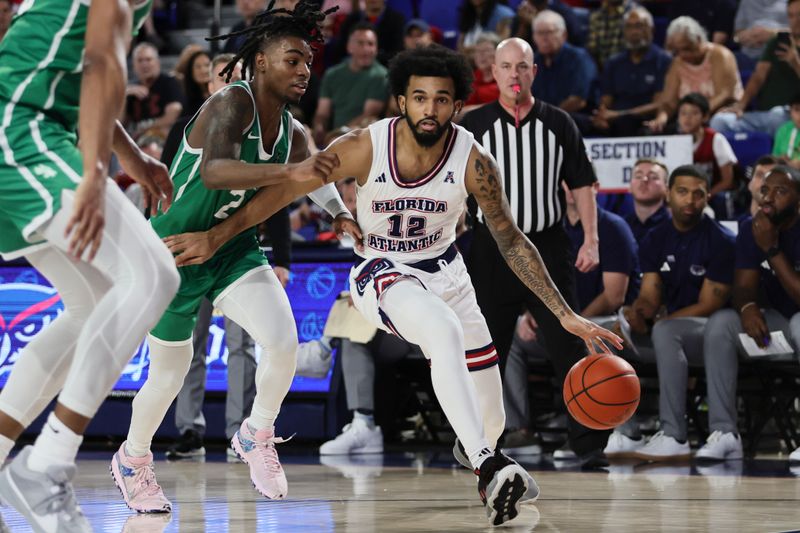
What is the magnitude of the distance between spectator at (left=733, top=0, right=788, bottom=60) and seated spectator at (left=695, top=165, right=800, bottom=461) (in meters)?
3.51

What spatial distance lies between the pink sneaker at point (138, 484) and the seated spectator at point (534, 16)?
7.09m

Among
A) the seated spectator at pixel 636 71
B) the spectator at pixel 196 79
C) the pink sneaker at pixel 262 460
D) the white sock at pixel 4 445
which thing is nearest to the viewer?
the white sock at pixel 4 445

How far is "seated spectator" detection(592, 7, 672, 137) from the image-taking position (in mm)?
10383

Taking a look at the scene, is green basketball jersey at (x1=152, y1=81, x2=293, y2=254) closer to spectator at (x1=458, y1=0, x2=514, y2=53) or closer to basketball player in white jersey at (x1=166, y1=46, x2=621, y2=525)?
basketball player in white jersey at (x1=166, y1=46, x2=621, y2=525)

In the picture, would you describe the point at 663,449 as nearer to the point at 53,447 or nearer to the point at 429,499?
the point at 429,499

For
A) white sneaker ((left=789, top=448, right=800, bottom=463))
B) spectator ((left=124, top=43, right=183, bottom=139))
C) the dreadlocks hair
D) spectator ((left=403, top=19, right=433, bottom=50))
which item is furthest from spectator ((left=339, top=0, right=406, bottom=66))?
the dreadlocks hair

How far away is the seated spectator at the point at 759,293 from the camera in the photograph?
753cm

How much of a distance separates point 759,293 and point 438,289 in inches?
140

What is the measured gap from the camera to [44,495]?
3.57m

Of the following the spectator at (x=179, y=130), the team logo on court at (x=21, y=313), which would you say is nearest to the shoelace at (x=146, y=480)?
the spectator at (x=179, y=130)

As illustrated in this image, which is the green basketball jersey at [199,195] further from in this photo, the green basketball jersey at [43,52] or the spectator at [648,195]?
the spectator at [648,195]

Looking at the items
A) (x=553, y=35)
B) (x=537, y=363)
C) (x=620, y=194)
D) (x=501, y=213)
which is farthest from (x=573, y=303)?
(x=553, y=35)

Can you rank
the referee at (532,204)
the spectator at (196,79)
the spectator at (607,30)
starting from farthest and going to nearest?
1. the spectator at (607,30)
2. the spectator at (196,79)
3. the referee at (532,204)

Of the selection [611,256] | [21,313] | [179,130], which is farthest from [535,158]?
[21,313]
